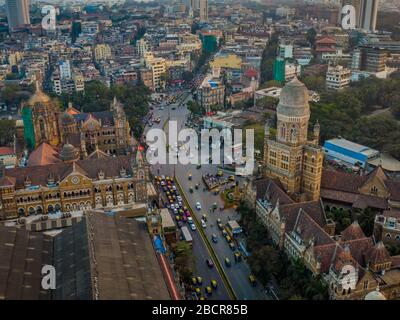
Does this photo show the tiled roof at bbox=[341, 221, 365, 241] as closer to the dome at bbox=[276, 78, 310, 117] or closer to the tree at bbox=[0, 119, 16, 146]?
the dome at bbox=[276, 78, 310, 117]

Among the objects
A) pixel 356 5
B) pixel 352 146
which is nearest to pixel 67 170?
pixel 352 146

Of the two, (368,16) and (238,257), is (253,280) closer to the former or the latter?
(238,257)

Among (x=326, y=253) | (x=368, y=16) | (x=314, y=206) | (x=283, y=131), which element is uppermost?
(x=368, y=16)

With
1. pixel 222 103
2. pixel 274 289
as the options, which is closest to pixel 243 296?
pixel 274 289

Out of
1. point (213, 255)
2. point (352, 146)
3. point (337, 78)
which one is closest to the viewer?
point (213, 255)

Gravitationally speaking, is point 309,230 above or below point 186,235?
above

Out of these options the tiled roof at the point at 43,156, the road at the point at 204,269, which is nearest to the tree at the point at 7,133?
the tiled roof at the point at 43,156

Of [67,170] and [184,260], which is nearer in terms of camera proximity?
[184,260]
